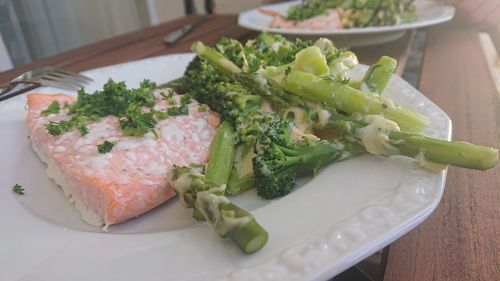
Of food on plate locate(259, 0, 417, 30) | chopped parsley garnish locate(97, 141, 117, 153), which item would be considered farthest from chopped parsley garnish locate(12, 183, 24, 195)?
food on plate locate(259, 0, 417, 30)

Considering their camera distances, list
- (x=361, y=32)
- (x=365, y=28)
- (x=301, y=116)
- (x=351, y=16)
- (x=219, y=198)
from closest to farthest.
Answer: (x=219, y=198) < (x=301, y=116) < (x=361, y=32) < (x=365, y=28) < (x=351, y=16)

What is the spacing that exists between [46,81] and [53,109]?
1.63 feet

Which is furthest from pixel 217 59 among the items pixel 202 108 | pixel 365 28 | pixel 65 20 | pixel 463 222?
pixel 65 20

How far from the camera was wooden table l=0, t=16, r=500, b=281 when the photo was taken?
38.7 inches

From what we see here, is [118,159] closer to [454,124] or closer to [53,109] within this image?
[53,109]

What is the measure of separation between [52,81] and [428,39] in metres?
2.63

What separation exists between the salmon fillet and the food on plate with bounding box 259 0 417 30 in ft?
5.05

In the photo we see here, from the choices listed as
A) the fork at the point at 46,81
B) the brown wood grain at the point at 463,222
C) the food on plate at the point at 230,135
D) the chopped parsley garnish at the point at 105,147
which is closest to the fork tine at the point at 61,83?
the fork at the point at 46,81

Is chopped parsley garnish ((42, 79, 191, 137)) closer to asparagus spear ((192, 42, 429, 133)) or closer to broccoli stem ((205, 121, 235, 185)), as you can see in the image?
broccoli stem ((205, 121, 235, 185))

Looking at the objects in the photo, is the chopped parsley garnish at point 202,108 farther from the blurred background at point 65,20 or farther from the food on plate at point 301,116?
the blurred background at point 65,20

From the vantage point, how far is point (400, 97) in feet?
5.08

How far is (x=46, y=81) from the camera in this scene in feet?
6.56

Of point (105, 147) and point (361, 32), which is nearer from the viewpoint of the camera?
point (105, 147)

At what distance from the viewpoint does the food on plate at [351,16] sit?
2803mm
